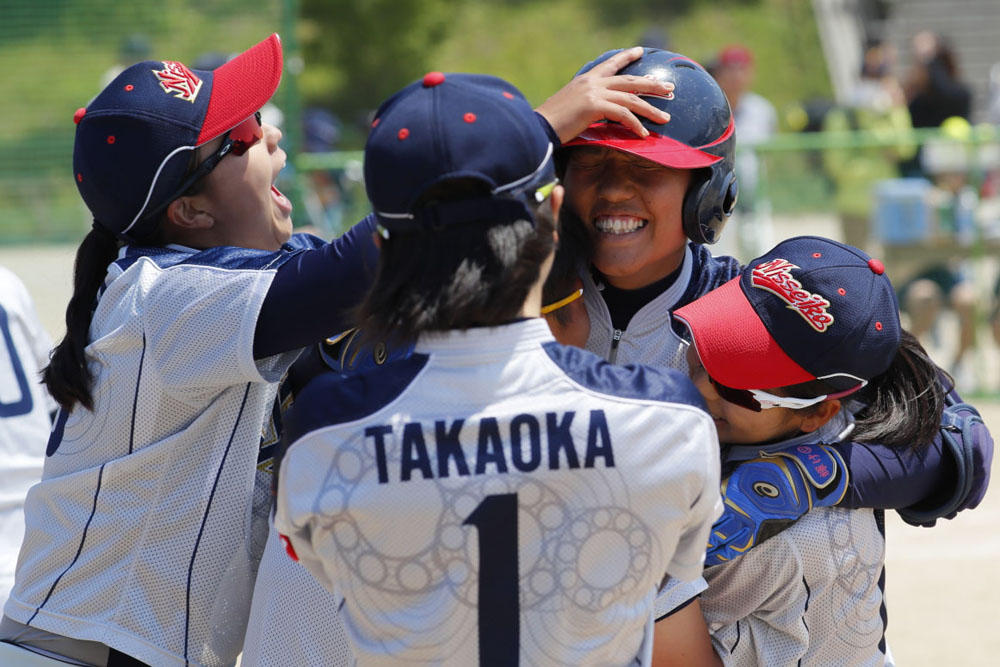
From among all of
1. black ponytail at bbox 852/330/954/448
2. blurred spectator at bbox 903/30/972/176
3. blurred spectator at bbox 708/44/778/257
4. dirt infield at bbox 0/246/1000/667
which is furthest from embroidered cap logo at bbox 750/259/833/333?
blurred spectator at bbox 903/30/972/176

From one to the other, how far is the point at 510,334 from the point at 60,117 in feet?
32.2

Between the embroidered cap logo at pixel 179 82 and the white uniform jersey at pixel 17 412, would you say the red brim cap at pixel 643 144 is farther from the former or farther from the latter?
the white uniform jersey at pixel 17 412

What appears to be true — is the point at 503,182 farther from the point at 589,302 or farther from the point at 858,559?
the point at 858,559

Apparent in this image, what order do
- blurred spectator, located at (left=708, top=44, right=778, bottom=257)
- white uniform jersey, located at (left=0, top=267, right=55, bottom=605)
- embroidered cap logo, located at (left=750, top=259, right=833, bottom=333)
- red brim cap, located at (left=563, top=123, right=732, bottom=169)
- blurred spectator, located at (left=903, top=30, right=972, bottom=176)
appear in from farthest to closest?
1. blurred spectator, located at (left=903, top=30, right=972, bottom=176)
2. blurred spectator, located at (left=708, top=44, right=778, bottom=257)
3. white uniform jersey, located at (left=0, top=267, right=55, bottom=605)
4. red brim cap, located at (left=563, top=123, right=732, bottom=169)
5. embroidered cap logo, located at (left=750, top=259, right=833, bottom=333)

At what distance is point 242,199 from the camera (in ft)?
8.27

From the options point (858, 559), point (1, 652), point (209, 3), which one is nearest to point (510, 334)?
point (858, 559)

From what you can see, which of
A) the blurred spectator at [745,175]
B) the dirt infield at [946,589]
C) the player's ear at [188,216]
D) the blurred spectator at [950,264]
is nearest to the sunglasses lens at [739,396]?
the player's ear at [188,216]

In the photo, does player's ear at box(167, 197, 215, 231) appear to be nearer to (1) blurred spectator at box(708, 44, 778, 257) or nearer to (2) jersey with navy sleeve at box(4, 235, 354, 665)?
(2) jersey with navy sleeve at box(4, 235, 354, 665)

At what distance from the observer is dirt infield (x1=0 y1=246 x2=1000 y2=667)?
17.2ft

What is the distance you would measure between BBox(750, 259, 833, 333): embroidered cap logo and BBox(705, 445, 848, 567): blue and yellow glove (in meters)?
0.27

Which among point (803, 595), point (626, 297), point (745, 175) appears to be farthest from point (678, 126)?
point (745, 175)

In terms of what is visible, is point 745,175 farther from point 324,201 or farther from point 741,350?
point 741,350

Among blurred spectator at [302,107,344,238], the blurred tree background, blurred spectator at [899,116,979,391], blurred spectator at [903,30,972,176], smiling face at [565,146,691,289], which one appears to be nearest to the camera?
smiling face at [565,146,691,289]

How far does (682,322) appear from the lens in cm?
255
